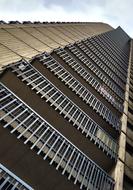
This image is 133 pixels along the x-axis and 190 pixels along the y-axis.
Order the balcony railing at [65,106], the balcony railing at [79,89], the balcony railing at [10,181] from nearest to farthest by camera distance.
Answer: the balcony railing at [10,181] < the balcony railing at [65,106] < the balcony railing at [79,89]

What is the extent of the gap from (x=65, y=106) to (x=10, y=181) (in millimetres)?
6924

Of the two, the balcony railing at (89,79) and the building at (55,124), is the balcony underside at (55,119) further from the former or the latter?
the balcony railing at (89,79)

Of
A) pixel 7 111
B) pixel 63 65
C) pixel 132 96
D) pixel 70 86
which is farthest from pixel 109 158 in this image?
pixel 132 96

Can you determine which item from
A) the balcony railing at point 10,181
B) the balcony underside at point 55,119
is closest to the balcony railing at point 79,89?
the balcony underside at point 55,119

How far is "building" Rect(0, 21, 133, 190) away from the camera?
9320mm

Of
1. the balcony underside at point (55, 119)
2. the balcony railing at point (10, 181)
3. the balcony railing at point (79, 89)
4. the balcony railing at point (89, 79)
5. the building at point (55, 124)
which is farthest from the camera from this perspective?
the balcony railing at point (89, 79)

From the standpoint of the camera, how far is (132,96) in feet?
87.6

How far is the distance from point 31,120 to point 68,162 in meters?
2.07

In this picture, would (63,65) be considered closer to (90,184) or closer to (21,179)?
(90,184)

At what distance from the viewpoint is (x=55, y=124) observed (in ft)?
42.3

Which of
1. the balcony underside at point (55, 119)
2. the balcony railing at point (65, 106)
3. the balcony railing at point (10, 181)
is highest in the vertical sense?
the balcony railing at point (65, 106)

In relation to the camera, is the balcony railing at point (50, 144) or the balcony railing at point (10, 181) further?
the balcony railing at point (50, 144)

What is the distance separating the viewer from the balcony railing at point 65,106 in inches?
524

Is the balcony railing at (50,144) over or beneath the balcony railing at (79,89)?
beneath
